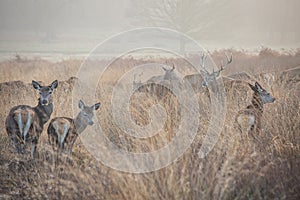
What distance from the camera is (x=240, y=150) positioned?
409 centimetres

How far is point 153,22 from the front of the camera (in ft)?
83.6

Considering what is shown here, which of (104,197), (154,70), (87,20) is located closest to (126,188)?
(104,197)

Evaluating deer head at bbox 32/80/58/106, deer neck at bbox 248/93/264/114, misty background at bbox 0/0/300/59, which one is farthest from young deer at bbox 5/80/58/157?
misty background at bbox 0/0/300/59

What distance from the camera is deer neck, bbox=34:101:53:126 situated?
5704 mm

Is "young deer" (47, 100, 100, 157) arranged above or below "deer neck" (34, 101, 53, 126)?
below

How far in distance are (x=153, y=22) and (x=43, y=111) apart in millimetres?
20460

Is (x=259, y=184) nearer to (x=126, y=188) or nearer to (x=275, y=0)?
(x=126, y=188)

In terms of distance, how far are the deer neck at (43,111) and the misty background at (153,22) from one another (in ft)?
63.5

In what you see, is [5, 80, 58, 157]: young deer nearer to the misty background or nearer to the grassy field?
the grassy field

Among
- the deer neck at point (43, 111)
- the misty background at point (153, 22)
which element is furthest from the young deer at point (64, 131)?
the misty background at point (153, 22)

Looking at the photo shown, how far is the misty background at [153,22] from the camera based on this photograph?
2558 centimetres

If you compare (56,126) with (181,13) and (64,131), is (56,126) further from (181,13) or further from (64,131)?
(181,13)

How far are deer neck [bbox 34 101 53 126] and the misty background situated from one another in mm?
19343

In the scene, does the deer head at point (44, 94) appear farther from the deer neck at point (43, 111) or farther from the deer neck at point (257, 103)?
the deer neck at point (257, 103)
